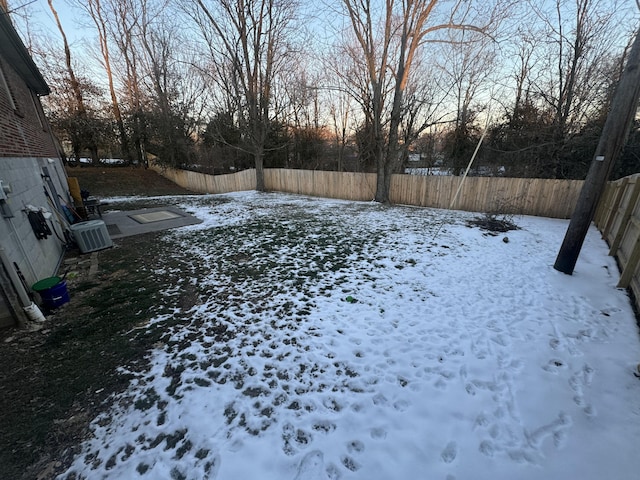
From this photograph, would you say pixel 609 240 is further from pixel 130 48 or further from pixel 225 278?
pixel 130 48

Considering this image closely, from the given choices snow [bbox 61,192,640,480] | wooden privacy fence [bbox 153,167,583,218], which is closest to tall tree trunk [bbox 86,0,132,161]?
wooden privacy fence [bbox 153,167,583,218]

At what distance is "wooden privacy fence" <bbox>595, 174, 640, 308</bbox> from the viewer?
3.56 meters

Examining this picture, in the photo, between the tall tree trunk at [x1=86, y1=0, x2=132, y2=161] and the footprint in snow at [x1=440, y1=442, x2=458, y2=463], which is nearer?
the footprint in snow at [x1=440, y1=442, x2=458, y2=463]

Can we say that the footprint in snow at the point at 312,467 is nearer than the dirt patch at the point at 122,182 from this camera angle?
Yes

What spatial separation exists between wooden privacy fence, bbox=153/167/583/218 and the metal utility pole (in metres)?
4.80

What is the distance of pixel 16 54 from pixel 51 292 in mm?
6763

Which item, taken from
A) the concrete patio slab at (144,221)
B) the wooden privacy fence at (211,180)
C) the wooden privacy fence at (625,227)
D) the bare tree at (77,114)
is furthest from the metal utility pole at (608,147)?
the bare tree at (77,114)

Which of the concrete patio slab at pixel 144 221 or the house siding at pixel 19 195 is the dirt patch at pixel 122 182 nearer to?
the concrete patio slab at pixel 144 221

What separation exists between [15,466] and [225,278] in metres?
2.78

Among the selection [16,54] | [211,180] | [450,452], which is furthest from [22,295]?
[211,180]

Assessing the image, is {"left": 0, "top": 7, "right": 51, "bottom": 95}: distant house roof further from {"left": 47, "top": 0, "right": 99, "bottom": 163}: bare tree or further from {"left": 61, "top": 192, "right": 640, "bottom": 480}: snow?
{"left": 47, "top": 0, "right": 99, "bottom": 163}: bare tree

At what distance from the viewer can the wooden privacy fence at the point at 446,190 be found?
27.6 feet

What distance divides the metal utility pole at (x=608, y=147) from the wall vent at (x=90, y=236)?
9.02m

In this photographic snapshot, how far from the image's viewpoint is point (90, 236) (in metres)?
5.48
